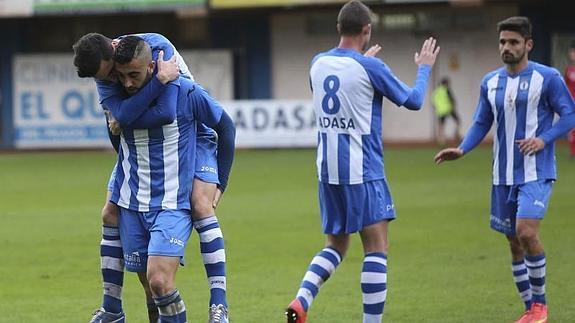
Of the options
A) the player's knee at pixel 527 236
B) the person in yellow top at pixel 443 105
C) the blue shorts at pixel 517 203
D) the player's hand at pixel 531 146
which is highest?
the player's hand at pixel 531 146

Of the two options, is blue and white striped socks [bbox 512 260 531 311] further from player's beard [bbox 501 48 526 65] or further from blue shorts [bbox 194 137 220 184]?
blue shorts [bbox 194 137 220 184]

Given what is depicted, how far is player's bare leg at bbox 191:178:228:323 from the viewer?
795 centimetres

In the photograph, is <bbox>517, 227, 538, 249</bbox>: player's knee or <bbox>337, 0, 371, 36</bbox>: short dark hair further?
<bbox>517, 227, 538, 249</bbox>: player's knee

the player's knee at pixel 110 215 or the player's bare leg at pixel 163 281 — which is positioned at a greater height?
the player's knee at pixel 110 215

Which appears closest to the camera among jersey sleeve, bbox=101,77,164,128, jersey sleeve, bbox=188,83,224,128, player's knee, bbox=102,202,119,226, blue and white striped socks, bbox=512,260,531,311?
jersey sleeve, bbox=101,77,164,128

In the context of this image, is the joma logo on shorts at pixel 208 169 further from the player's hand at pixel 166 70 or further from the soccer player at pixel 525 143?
the soccer player at pixel 525 143

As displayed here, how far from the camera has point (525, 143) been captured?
29.1 feet

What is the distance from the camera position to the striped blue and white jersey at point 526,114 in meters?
8.94

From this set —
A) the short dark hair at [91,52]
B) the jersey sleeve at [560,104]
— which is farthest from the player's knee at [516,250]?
the short dark hair at [91,52]

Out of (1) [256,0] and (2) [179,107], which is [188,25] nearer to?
(1) [256,0]

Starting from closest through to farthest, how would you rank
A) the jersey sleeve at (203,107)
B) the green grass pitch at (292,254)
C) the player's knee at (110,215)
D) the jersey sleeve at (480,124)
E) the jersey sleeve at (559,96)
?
the jersey sleeve at (203,107), the player's knee at (110,215), the jersey sleeve at (559,96), the jersey sleeve at (480,124), the green grass pitch at (292,254)

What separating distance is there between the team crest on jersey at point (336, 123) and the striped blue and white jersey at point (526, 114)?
1522 millimetres

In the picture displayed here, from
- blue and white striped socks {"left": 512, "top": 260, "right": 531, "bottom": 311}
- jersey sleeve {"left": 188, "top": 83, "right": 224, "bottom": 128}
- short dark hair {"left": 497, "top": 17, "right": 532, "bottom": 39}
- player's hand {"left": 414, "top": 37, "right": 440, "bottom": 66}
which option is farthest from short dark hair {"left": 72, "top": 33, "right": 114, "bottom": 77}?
blue and white striped socks {"left": 512, "top": 260, "right": 531, "bottom": 311}

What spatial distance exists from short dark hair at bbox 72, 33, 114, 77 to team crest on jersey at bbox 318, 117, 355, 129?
165 centimetres
